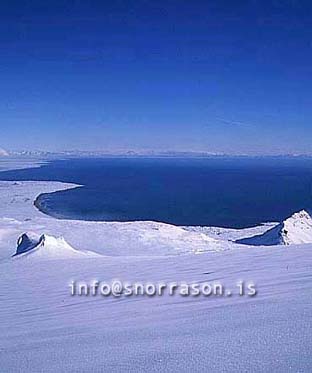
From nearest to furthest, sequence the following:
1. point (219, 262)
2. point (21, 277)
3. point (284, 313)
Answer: point (284, 313) → point (219, 262) → point (21, 277)

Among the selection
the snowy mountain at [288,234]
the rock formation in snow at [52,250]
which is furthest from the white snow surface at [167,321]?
the snowy mountain at [288,234]

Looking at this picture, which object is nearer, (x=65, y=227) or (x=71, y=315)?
(x=71, y=315)

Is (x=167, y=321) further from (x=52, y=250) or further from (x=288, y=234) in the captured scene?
(x=288, y=234)

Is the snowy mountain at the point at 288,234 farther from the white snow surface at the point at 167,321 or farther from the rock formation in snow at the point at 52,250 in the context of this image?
the white snow surface at the point at 167,321

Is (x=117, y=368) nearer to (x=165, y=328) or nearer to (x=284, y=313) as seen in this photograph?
(x=165, y=328)

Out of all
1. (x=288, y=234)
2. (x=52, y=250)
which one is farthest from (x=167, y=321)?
(x=288, y=234)

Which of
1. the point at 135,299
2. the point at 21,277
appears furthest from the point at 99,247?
the point at 135,299
